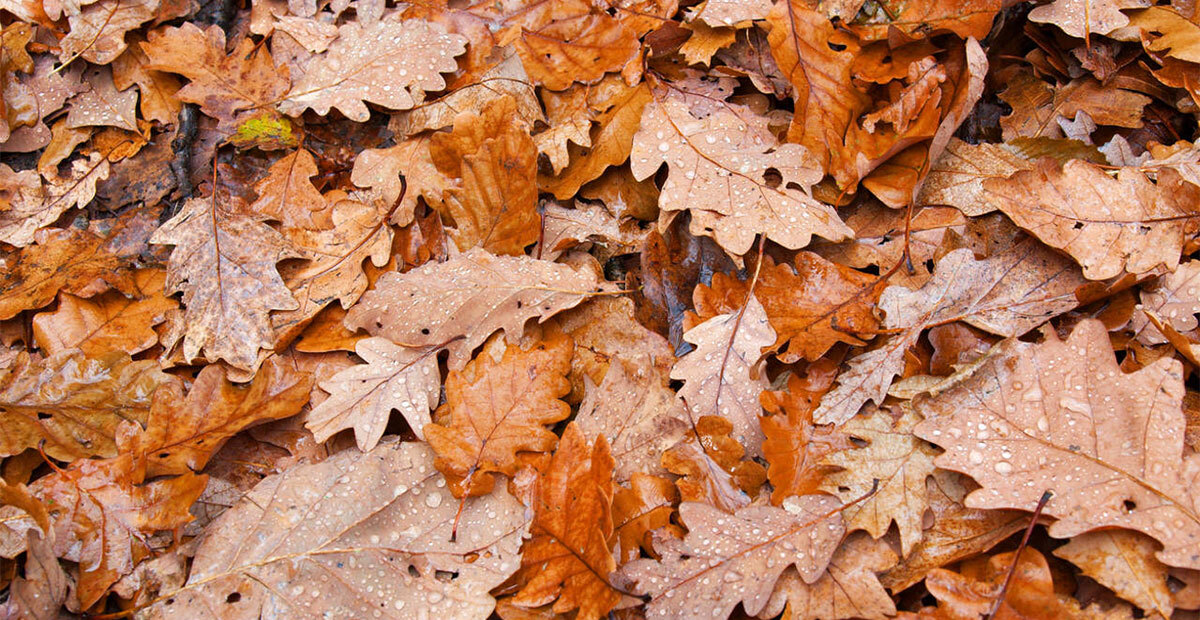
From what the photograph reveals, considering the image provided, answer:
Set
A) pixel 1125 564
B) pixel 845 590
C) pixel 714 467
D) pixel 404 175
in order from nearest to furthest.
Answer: pixel 1125 564 → pixel 845 590 → pixel 714 467 → pixel 404 175

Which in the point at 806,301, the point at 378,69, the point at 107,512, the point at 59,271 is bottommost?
the point at 107,512

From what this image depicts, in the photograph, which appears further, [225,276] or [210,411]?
[225,276]

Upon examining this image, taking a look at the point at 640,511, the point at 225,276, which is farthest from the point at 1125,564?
the point at 225,276

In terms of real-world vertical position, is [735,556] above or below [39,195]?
below

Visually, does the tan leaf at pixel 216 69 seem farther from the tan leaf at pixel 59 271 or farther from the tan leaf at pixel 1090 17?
the tan leaf at pixel 1090 17

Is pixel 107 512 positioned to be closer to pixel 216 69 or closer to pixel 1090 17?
pixel 216 69

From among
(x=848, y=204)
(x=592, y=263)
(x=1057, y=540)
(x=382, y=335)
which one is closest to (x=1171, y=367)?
(x=1057, y=540)
